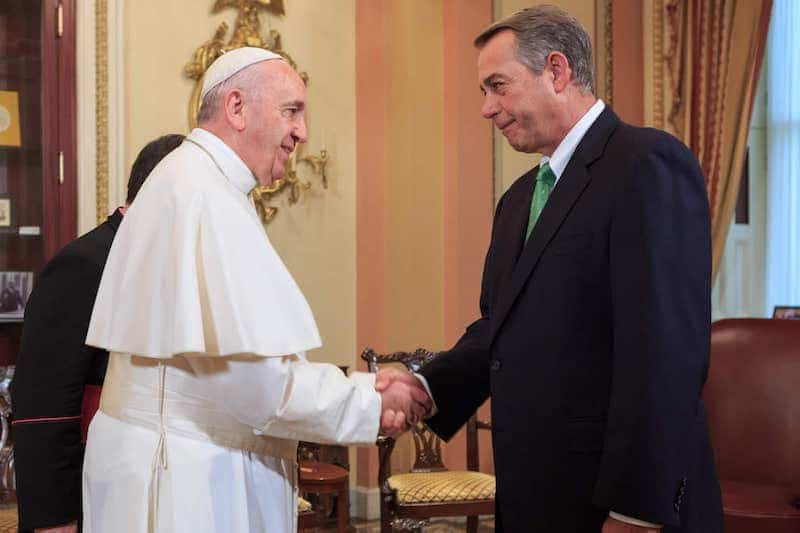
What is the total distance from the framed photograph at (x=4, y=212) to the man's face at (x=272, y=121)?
2.75 metres

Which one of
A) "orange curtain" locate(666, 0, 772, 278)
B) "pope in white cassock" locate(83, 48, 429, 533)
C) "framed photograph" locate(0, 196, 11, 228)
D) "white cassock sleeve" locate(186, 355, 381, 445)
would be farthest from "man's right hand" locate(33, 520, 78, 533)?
"orange curtain" locate(666, 0, 772, 278)

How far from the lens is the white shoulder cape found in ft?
6.52

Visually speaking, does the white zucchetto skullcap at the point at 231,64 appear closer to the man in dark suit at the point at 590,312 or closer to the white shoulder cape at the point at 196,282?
the white shoulder cape at the point at 196,282

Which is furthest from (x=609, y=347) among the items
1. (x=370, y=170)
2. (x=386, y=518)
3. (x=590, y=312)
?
(x=370, y=170)

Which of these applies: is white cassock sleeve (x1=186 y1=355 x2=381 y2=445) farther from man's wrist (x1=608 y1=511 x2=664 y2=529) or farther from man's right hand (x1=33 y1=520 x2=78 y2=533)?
man's right hand (x1=33 y1=520 x2=78 y2=533)

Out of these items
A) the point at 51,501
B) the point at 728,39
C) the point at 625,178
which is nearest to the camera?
the point at 625,178

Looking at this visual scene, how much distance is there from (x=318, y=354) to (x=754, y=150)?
118 inches

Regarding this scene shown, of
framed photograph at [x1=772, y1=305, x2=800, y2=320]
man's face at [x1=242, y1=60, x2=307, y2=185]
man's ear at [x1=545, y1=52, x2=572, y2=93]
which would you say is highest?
man's ear at [x1=545, y1=52, x2=572, y2=93]

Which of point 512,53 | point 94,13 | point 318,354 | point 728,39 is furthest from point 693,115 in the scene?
point 512,53

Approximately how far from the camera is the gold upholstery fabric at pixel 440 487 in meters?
4.41

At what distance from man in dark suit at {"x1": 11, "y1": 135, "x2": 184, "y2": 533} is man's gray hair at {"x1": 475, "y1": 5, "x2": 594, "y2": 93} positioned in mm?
1238

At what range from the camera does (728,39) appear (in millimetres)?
5496

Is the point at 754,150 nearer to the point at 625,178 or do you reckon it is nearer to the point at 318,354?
the point at 318,354

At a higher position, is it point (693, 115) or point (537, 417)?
point (693, 115)
